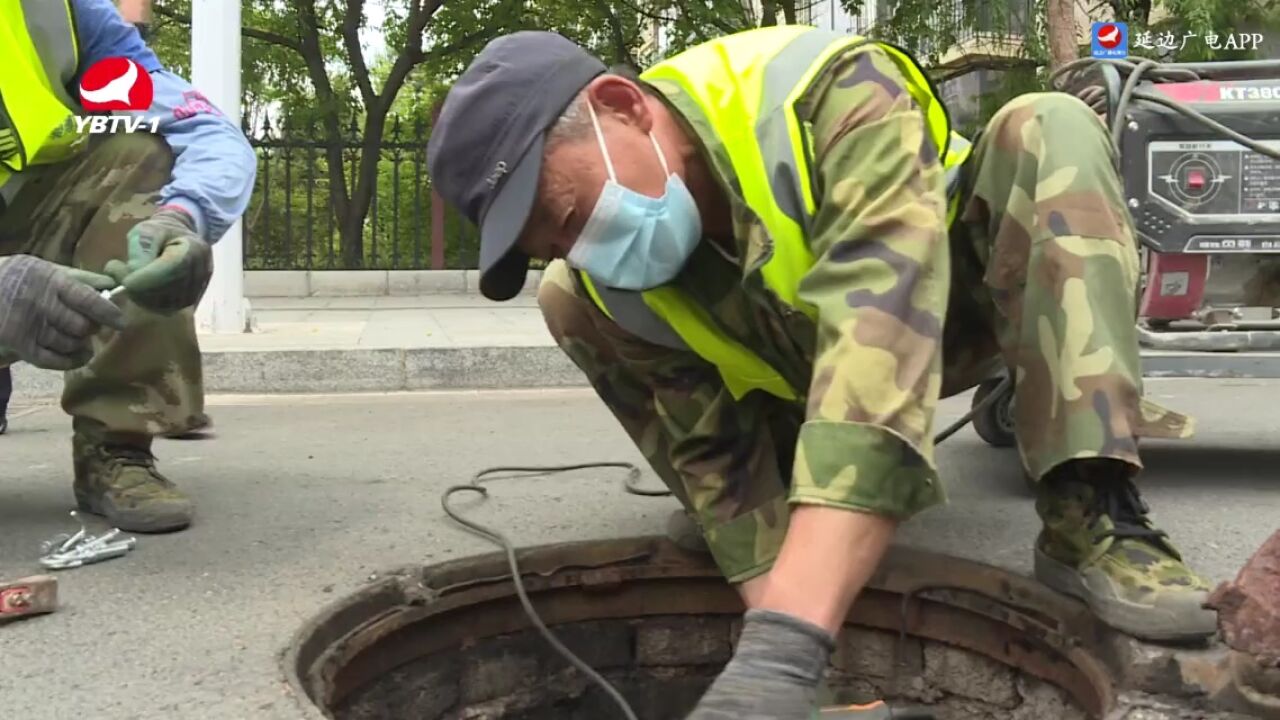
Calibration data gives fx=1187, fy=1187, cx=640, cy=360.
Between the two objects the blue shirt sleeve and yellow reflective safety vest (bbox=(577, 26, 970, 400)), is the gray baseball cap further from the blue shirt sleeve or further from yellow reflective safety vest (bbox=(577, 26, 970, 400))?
the blue shirt sleeve

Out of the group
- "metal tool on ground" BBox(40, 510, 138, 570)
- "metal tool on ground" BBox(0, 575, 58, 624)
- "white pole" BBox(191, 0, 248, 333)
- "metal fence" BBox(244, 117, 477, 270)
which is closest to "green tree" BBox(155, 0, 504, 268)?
"metal fence" BBox(244, 117, 477, 270)

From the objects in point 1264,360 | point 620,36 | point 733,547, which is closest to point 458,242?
point 620,36

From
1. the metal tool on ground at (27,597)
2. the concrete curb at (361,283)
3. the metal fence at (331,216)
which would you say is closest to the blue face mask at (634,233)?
the metal tool on ground at (27,597)

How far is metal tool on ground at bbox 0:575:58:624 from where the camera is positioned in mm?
1749

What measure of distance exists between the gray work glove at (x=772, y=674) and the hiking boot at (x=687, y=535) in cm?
102

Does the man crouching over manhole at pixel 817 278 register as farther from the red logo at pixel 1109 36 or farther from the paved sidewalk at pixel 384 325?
the red logo at pixel 1109 36

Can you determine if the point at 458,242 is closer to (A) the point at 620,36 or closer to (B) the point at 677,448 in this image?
(A) the point at 620,36

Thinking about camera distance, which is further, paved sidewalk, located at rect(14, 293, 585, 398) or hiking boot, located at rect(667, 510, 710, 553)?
paved sidewalk, located at rect(14, 293, 585, 398)

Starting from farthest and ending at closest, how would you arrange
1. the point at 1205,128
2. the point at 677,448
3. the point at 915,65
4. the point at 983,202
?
A: the point at 1205,128, the point at 677,448, the point at 983,202, the point at 915,65

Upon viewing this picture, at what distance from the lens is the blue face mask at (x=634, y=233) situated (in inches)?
53.6

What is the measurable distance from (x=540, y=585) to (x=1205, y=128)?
183cm

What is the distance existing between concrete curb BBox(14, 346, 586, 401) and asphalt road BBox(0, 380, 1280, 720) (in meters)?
0.69

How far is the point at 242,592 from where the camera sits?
6.26ft

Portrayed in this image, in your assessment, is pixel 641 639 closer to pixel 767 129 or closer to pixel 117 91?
pixel 767 129
